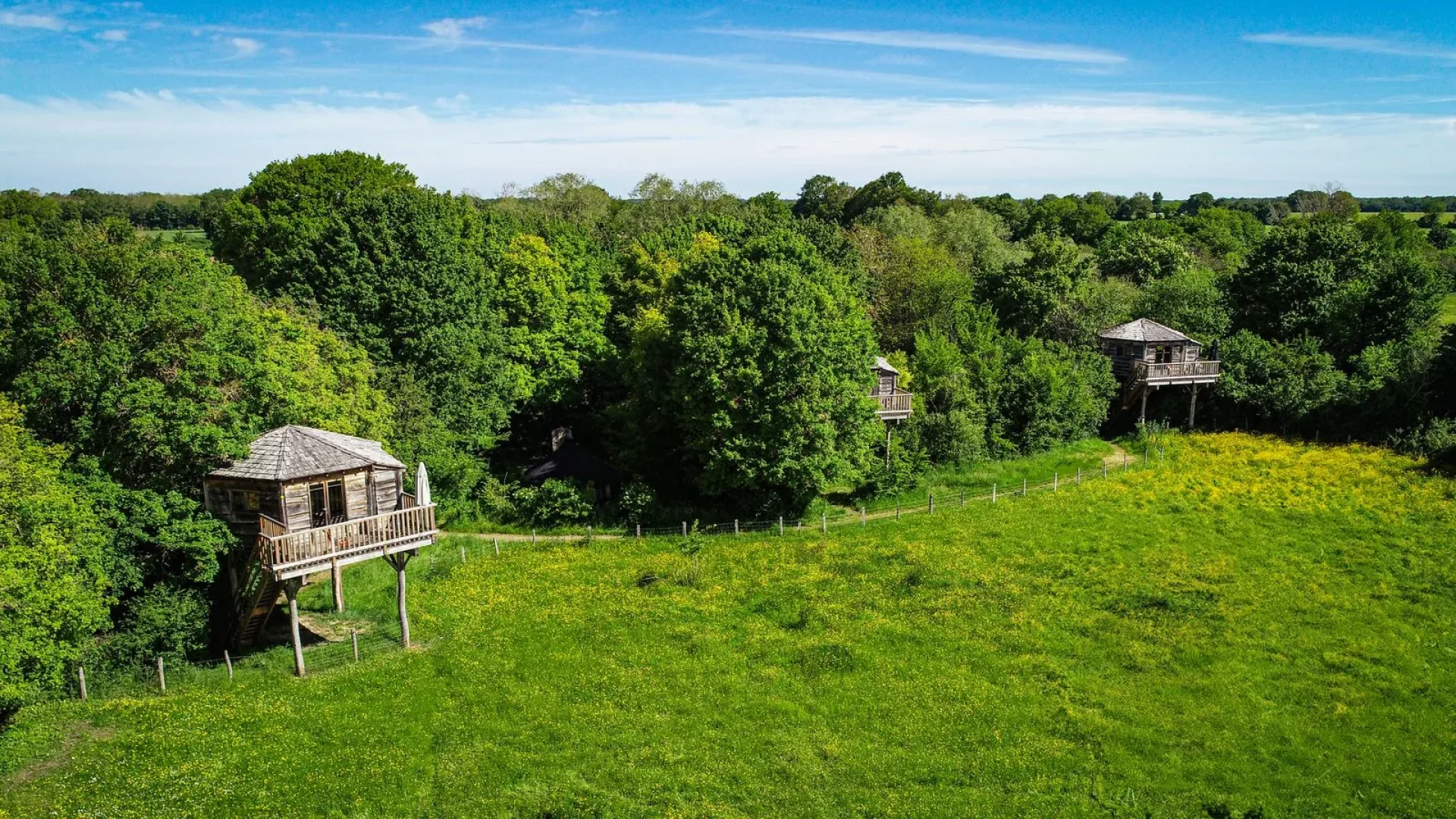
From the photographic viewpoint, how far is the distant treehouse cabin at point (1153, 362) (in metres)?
54.4

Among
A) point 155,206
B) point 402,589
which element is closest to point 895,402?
point 402,589

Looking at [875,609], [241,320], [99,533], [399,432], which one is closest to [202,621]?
[99,533]

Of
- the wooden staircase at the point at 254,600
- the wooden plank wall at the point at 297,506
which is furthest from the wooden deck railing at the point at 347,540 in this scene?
the wooden staircase at the point at 254,600

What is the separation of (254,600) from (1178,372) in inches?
1945

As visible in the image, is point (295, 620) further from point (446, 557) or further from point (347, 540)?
point (446, 557)

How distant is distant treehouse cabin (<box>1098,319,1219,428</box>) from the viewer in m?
54.4

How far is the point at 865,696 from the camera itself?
26.6m

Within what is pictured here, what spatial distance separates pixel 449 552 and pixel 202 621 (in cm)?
1184

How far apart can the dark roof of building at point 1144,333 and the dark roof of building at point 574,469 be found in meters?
32.2

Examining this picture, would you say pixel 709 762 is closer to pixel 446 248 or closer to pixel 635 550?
pixel 635 550

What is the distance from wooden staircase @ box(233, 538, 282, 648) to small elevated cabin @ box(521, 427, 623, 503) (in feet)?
54.0


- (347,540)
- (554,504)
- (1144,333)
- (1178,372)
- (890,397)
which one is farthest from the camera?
(1144,333)

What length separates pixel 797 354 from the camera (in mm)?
41500

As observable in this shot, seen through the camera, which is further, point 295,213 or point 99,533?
point 295,213
